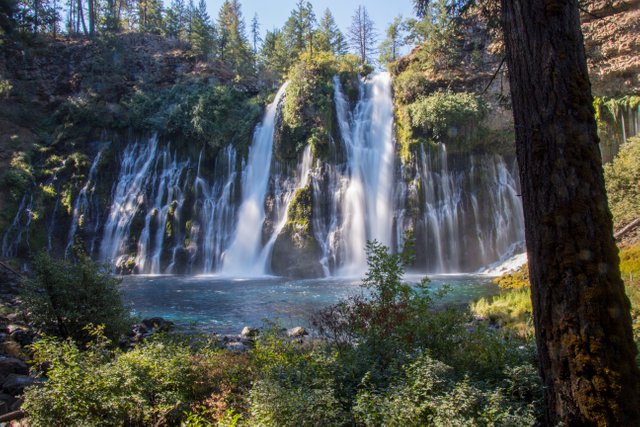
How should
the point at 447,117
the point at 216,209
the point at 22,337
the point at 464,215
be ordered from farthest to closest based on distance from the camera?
the point at 216,209
the point at 447,117
the point at 464,215
the point at 22,337

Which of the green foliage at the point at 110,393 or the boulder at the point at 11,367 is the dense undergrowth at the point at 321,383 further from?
the boulder at the point at 11,367

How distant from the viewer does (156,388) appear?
4.62 metres

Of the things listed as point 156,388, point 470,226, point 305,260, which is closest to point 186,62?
point 305,260

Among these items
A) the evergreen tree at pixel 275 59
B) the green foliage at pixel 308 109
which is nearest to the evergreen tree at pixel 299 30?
the evergreen tree at pixel 275 59

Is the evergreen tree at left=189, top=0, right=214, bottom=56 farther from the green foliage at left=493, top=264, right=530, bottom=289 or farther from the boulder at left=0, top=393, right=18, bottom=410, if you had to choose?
the boulder at left=0, top=393, right=18, bottom=410

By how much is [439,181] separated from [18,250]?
26050mm

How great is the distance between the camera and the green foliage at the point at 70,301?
7.91 meters

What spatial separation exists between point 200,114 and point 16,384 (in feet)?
91.3

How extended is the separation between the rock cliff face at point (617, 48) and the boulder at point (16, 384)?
26512 millimetres

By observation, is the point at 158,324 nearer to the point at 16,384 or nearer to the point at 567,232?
the point at 16,384

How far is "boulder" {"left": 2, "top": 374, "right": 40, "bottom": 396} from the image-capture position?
19.1 feet

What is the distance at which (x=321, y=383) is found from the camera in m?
4.29

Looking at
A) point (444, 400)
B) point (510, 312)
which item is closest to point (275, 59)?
point (510, 312)

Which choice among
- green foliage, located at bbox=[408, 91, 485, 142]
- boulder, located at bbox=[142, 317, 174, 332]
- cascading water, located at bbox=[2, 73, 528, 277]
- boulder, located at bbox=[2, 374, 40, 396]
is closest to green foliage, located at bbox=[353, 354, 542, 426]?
boulder, located at bbox=[2, 374, 40, 396]
